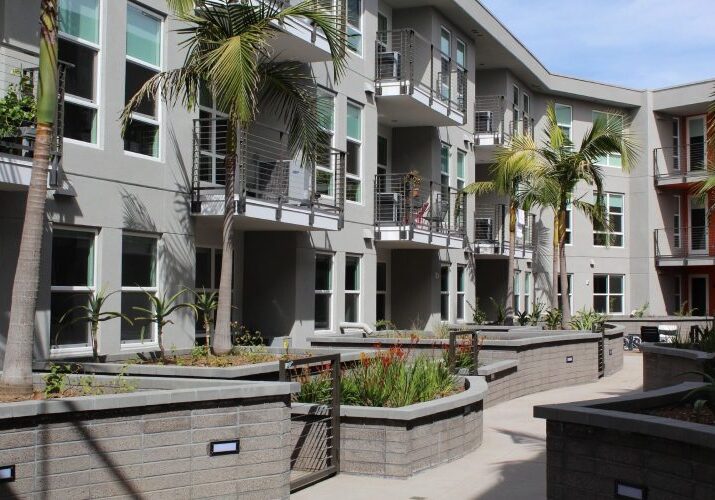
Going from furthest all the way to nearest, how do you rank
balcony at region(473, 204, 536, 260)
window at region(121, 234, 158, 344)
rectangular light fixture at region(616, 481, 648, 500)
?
balcony at region(473, 204, 536, 260) → window at region(121, 234, 158, 344) → rectangular light fixture at region(616, 481, 648, 500)

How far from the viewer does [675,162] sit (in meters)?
36.1

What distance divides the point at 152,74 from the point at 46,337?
4.53 m

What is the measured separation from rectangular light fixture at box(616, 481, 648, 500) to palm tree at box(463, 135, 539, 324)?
16032 mm

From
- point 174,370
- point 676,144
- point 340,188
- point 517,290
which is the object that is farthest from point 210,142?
point 676,144

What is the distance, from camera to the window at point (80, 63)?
38.5 ft

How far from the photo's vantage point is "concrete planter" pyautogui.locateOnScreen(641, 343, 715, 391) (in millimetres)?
13750

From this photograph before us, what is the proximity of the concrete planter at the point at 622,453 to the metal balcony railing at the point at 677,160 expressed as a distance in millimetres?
29815

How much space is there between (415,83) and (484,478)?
14238mm

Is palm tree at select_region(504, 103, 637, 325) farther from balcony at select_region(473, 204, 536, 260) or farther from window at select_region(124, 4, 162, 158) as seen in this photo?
window at select_region(124, 4, 162, 158)

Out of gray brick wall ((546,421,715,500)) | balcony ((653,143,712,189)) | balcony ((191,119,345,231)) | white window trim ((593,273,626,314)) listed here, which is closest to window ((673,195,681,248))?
balcony ((653,143,712,189))

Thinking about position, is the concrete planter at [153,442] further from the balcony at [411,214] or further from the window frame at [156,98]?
the balcony at [411,214]

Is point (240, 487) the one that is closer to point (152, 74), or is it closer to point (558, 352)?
point (152, 74)

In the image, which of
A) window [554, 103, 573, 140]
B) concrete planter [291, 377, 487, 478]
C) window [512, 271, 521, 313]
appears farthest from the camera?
window [554, 103, 573, 140]

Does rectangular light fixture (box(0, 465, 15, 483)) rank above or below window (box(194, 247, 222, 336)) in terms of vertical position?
below
